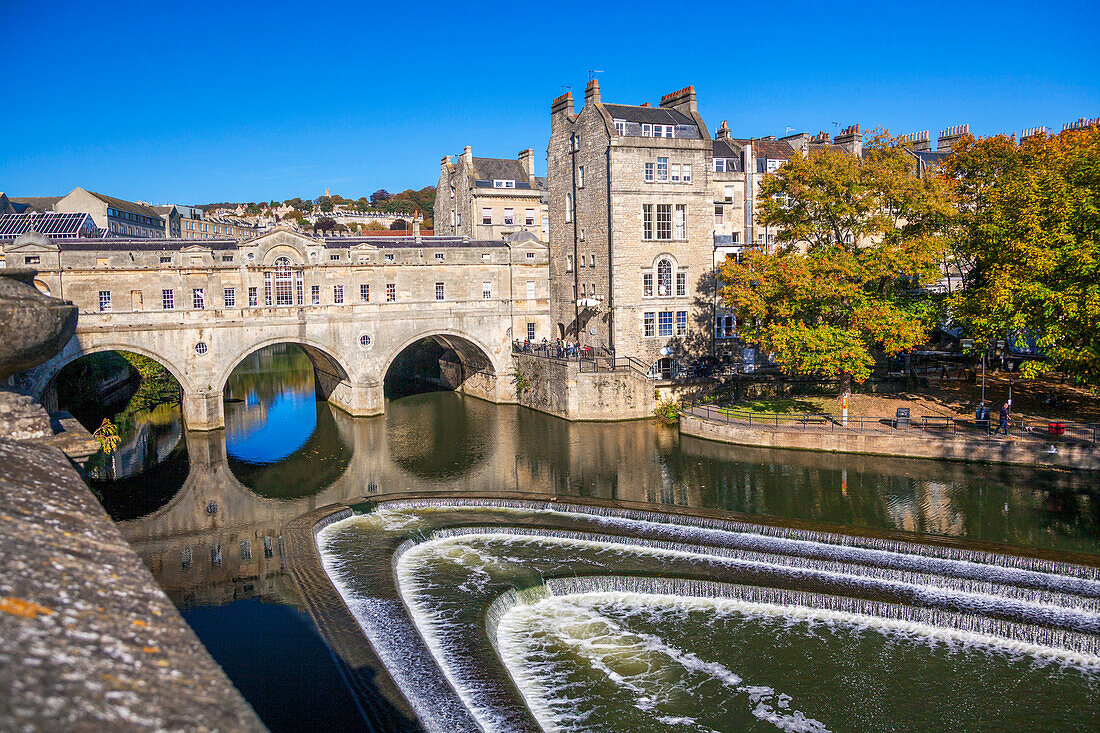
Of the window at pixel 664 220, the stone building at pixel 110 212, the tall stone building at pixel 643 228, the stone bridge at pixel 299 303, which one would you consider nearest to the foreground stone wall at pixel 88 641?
the stone bridge at pixel 299 303

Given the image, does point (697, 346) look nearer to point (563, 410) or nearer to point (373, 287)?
point (563, 410)

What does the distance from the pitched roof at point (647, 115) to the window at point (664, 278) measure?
7329 mm

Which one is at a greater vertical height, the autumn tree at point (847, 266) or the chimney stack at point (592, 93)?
the chimney stack at point (592, 93)

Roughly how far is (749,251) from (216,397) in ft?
84.3

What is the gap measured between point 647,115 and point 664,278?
8.51 metres

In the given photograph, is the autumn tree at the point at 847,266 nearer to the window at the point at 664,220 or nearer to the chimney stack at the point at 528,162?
the window at the point at 664,220

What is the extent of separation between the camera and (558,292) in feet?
146

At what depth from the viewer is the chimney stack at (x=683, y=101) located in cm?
4250

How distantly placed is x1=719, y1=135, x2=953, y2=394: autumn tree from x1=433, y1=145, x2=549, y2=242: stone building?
A: 22331mm

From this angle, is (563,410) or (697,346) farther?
(697,346)

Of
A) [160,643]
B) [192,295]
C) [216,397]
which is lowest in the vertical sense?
[216,397]

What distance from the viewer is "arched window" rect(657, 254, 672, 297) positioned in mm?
40562

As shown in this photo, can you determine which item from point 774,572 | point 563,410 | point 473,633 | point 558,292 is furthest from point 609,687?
point 558,292

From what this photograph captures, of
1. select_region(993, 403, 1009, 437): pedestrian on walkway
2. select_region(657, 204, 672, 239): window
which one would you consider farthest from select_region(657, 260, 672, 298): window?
select_region(993, 403, 1009, 437): pedestrian on walkway
